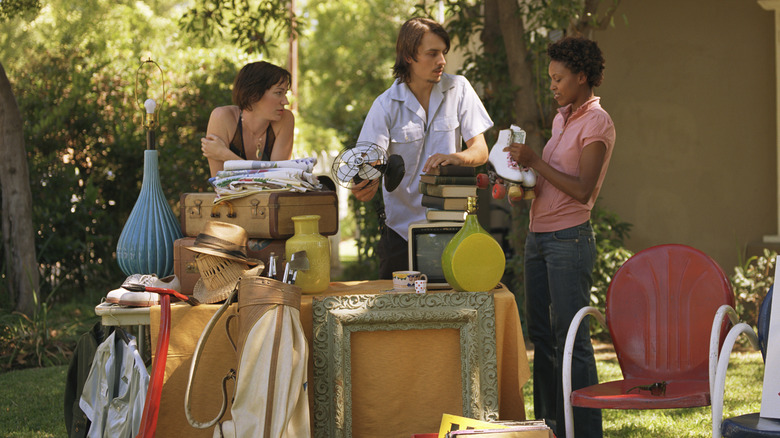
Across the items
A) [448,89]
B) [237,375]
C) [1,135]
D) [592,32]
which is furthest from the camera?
[592,32]

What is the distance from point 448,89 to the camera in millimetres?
3648

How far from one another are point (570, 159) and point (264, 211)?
4.05 ft

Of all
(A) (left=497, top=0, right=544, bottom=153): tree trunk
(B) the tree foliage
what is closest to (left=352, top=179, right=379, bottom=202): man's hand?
(A) (left=497, top=0, right=544, bottom=153): tree trunk

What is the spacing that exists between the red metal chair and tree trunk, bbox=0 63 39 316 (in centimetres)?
458

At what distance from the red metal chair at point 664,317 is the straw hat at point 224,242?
1241 mm

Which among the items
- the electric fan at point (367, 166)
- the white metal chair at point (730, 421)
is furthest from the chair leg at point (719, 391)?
the electric fan at point (367, 166)

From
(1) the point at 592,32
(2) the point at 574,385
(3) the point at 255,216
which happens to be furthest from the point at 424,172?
(1) the point at 592,32

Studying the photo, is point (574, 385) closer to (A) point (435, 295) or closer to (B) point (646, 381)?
(B) point (646, 381)

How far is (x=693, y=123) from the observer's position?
22.2 ft

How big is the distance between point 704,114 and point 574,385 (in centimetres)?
417

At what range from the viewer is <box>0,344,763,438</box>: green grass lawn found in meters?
4.29

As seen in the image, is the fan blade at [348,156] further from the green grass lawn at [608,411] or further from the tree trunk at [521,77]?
the tree trunk at [521,77]

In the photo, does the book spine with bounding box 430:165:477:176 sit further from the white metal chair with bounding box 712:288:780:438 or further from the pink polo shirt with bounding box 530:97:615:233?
the white metal chair with bounding box 712:288:780:438

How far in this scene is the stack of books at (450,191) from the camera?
3203mm
